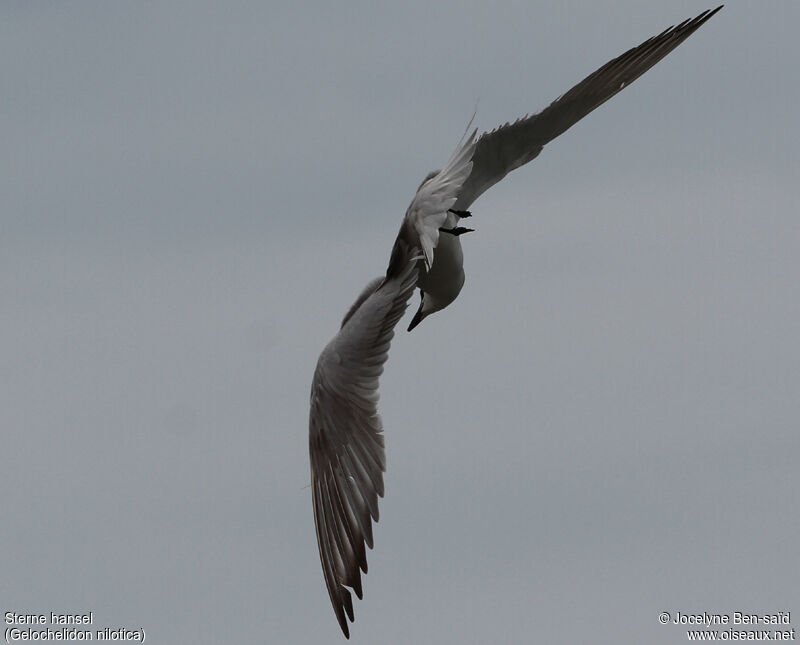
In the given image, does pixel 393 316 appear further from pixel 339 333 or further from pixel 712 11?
pixel 712 11

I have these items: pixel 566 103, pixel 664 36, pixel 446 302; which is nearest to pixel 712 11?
pixel 664 36

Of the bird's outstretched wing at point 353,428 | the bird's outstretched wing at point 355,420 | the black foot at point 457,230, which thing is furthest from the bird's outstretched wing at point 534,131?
the bird's outstretched wing at point 353,428

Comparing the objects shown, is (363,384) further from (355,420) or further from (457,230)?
(457,230)

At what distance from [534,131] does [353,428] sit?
16.0 ft

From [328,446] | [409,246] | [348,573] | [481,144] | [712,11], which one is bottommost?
[348,573]

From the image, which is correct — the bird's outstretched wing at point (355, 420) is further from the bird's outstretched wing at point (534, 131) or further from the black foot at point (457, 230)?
the bird's outstretched wing at point (534, 131)

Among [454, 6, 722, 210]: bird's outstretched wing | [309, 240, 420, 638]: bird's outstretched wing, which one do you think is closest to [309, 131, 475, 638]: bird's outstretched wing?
[309, 240, 420, 638]: bird's outstretched wing

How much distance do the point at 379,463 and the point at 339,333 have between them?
1687mm

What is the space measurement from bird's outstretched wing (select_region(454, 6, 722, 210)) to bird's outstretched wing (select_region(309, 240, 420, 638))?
2467 mm

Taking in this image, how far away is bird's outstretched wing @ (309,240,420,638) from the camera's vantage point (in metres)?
20.9

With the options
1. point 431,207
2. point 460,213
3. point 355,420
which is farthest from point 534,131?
point 355,420

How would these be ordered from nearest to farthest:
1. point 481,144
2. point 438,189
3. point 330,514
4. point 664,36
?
point 438,189 → point 330,514 → point 481,144 → point 664,36

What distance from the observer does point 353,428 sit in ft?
70.2

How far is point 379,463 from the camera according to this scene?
21.3 metres
